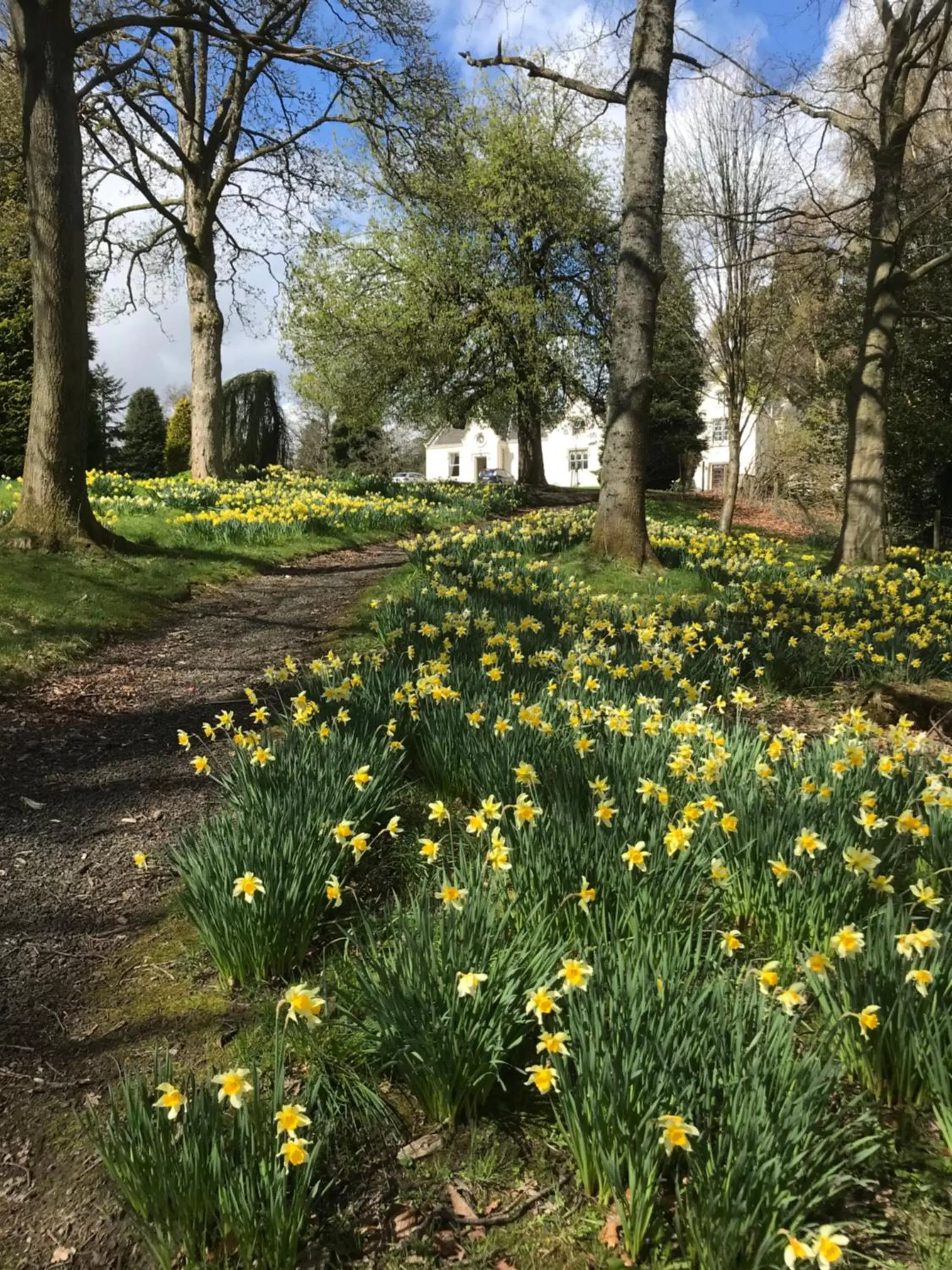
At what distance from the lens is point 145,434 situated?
29.2m

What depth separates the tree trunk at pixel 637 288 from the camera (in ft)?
24.8

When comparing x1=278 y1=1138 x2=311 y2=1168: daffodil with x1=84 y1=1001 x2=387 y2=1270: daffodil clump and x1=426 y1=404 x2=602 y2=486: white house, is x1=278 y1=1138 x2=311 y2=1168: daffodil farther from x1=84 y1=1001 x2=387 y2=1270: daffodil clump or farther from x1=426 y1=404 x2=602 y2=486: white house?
x1=426 y1=404 x2=602 y2=486: white house

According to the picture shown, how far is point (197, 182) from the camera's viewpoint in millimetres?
14805

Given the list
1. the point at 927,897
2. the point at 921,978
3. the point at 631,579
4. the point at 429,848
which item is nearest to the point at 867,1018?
the point at 921,978

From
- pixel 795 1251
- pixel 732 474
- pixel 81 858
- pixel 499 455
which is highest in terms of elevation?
pixel 499 455

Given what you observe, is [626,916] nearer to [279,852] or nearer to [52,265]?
[279,852]

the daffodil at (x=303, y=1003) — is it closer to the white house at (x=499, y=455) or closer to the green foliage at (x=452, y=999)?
the green foliage at (x=452, y=999)

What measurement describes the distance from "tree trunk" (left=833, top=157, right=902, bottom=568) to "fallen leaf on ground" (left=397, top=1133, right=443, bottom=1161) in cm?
917

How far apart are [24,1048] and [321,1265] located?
1062 mm

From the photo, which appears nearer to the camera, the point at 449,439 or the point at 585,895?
the point at 585,895

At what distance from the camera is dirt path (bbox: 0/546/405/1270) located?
5.64 ft

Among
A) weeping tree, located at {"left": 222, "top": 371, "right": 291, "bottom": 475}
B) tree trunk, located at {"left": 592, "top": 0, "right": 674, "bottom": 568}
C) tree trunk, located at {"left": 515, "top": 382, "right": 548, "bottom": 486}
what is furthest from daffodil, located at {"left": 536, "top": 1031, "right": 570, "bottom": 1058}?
weeping tree, located at {"left": 222, "top": 371, "right": 291, "bottom": 475}

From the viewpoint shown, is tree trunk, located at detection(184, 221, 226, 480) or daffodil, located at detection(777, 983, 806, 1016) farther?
tree trunk, located at detection(184, 221, 226, 480)

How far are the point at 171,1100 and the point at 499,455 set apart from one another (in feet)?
203
